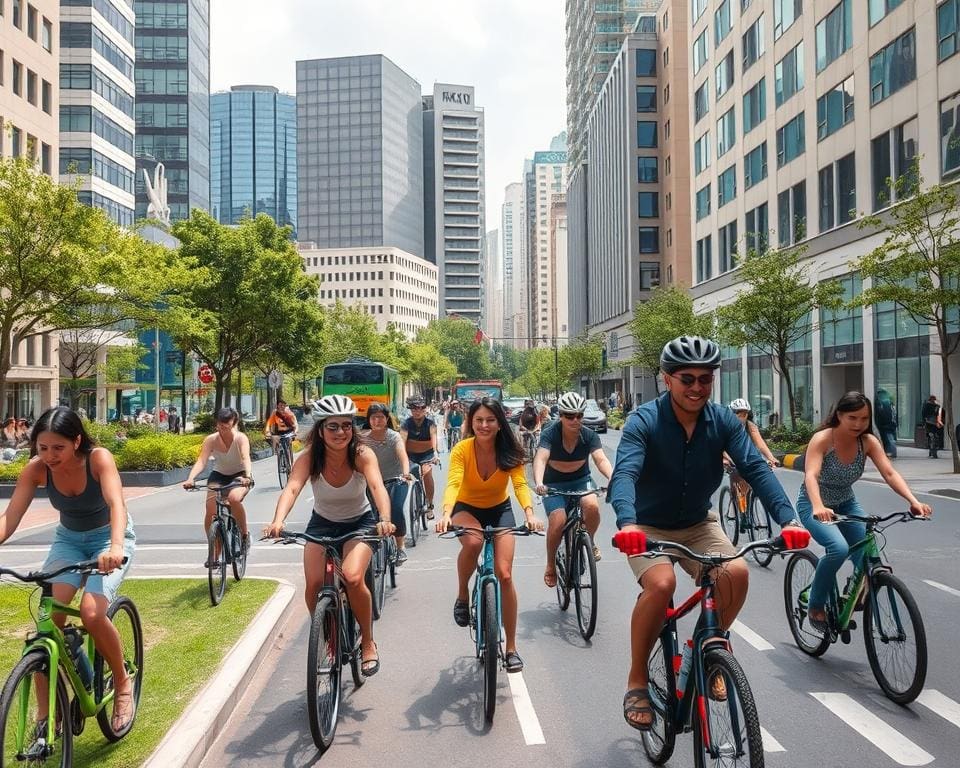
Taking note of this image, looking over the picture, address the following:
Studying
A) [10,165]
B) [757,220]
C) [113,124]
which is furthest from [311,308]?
[113,124]

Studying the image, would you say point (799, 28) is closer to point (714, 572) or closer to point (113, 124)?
point (714, 572)

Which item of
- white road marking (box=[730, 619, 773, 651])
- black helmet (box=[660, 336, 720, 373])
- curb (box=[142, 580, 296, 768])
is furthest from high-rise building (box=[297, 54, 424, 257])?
black helmet (box=[660, 336, 720, 373])

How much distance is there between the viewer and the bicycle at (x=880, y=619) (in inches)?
208

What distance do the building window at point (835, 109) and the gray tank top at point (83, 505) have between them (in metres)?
34.4

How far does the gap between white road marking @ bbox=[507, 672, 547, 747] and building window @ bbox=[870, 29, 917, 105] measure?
2899cm

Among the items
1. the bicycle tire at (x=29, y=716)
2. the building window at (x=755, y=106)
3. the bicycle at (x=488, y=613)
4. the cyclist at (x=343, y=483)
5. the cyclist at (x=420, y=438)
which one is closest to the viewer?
the bicycle tire at (x=29, y=716)

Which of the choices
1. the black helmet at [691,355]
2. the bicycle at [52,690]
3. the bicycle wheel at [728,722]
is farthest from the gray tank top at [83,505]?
the bicycle wheel at [728,722]

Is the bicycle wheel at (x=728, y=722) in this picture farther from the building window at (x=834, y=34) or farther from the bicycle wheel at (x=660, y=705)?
the building window at (x=834, y=34)

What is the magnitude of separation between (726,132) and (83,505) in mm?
48470

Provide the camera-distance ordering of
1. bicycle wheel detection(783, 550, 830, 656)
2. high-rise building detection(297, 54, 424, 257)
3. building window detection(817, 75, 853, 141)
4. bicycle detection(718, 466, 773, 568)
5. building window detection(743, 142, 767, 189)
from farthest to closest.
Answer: high-rise building detection(297, 54, 424, 257), building window detection(743, 142, 767, 189), building window detection(817, 75, 853, 141), bicycle detection(718, 466, 773, 568), bicycle wheel detection(783, 550, 830, 656)

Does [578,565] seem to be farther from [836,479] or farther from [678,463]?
[678,463]

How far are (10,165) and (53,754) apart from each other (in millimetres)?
20329

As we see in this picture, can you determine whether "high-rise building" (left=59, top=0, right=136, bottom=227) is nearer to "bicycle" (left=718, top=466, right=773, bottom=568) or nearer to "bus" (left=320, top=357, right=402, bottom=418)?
"bus" (left=320, top=357, right=402, bottom=418)

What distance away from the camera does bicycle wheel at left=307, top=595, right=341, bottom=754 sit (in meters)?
4.70
